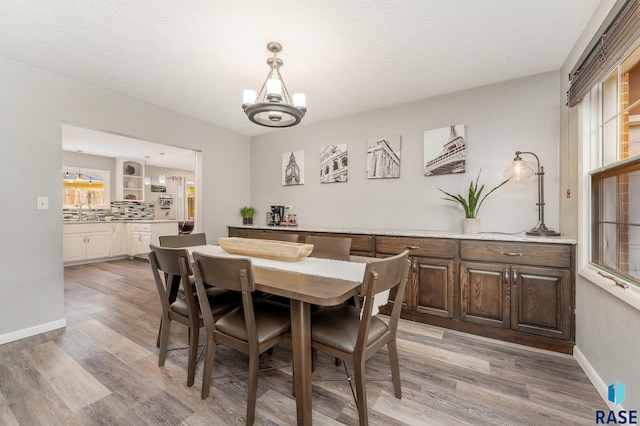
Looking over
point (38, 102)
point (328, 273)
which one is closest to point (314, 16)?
point (328, 273)

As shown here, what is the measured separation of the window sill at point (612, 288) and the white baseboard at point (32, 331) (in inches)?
168

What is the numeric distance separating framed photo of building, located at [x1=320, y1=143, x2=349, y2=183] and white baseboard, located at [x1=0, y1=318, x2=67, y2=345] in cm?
324

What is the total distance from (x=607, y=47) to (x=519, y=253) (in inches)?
57.6

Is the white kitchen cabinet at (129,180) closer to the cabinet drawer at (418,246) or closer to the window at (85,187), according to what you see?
the window at (85,187)

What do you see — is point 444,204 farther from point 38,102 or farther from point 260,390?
point 38,102

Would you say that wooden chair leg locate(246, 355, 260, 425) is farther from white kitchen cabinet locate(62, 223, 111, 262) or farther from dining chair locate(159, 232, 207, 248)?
white kitchen cabinet locate(62, 223, 111, 262)

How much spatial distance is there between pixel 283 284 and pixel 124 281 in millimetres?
4023

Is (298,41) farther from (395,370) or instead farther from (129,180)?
(129,180)

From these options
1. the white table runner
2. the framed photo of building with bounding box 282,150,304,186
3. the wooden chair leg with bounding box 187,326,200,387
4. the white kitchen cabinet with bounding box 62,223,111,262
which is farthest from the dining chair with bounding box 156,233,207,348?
the white kitchen cabinet with bounding box 62,223,111,262

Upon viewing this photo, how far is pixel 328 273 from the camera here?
1.64m

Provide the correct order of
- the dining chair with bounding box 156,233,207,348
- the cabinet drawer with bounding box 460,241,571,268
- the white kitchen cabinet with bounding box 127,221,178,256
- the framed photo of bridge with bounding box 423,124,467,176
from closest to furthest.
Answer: the cabinet drawer with bounding box 460,241,571,268
the dining chair with bounding box 156,233,207,348
the framed photo of bridge with bounding box 423,124,467,176
the white kitchen cabinet with bounding box 127,221,178,256

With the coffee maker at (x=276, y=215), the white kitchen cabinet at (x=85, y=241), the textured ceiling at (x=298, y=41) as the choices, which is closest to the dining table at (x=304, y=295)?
the textured ceiling at (x=298, y=41)

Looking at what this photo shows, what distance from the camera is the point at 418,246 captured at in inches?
104

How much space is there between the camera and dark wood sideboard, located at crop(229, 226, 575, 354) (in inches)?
83.8
